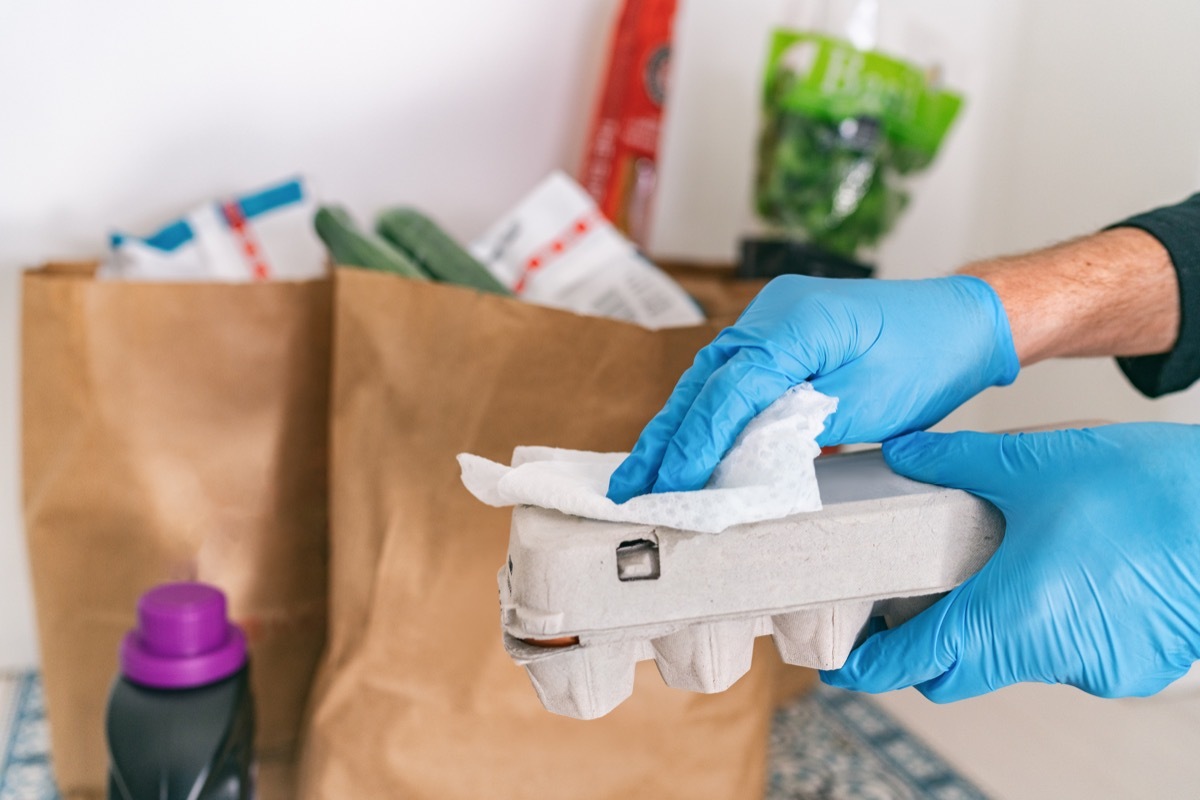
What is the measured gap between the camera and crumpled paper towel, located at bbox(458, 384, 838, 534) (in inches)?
16.8

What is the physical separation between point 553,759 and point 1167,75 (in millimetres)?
762

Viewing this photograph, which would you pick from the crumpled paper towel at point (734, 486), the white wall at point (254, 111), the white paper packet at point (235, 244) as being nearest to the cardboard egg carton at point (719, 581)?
the crumpled paper towel at point (734, 486)

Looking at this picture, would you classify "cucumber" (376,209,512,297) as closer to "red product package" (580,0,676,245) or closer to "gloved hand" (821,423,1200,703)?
"red product package" (580,0,676,245)

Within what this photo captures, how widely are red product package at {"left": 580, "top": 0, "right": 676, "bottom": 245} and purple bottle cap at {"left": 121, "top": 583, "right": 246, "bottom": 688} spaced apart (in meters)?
0.52

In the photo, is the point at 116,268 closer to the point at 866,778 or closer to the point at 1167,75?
the point at 866,778

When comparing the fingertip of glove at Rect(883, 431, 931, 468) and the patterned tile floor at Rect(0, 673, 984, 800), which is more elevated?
the fingertip of glove at Rect(883, 431, 931, 468)

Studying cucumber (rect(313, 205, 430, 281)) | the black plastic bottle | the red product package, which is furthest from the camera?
the red product package

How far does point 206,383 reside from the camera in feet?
2.32

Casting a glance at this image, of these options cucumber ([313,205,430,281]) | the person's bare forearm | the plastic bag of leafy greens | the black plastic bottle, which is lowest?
the black plastic bottle

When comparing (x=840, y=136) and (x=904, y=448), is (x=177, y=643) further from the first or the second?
(x=840, y=136)

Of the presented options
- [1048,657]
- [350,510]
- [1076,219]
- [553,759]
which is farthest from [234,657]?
[1076,219]

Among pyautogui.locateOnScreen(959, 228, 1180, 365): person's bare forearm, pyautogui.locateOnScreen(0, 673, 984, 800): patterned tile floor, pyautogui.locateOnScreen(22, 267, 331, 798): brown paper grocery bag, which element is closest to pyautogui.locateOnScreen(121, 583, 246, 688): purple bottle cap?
pyautogui.locateOnScreen(22, 267, 331, 798): brown paper grocery bag

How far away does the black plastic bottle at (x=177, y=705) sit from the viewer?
1.97ft

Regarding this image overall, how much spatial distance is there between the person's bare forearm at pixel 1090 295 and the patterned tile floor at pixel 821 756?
39 centimetres
